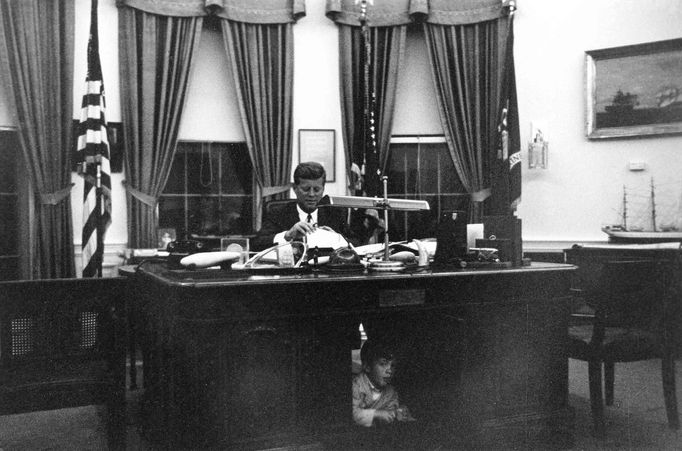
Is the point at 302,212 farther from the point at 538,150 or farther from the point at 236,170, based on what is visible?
the point at 538,150

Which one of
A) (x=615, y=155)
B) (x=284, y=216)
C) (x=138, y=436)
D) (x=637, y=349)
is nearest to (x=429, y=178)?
(x=615, y=155)

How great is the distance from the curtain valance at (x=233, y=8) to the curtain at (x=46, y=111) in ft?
2.19

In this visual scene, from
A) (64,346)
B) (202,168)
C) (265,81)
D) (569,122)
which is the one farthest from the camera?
(569,122)

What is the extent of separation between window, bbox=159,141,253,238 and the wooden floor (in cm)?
206

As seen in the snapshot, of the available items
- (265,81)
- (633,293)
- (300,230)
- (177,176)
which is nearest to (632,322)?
(633,293)

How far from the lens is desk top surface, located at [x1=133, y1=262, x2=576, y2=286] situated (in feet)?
8.42

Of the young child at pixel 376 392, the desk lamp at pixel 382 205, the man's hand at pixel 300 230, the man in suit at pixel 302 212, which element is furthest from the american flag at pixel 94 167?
the young child at pixel 376 392

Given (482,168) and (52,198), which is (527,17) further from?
(52,198)

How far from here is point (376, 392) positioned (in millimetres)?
2986

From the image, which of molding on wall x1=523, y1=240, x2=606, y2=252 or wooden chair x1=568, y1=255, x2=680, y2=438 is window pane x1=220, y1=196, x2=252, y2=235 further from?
wooden chair x1=568, y1=255, x2=680, y2=438

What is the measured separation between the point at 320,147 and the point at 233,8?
4.90 feet

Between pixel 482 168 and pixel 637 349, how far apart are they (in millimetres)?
2962

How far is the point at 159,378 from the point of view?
9.31ft

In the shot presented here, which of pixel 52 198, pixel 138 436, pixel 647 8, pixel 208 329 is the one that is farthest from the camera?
pixel 647 8
